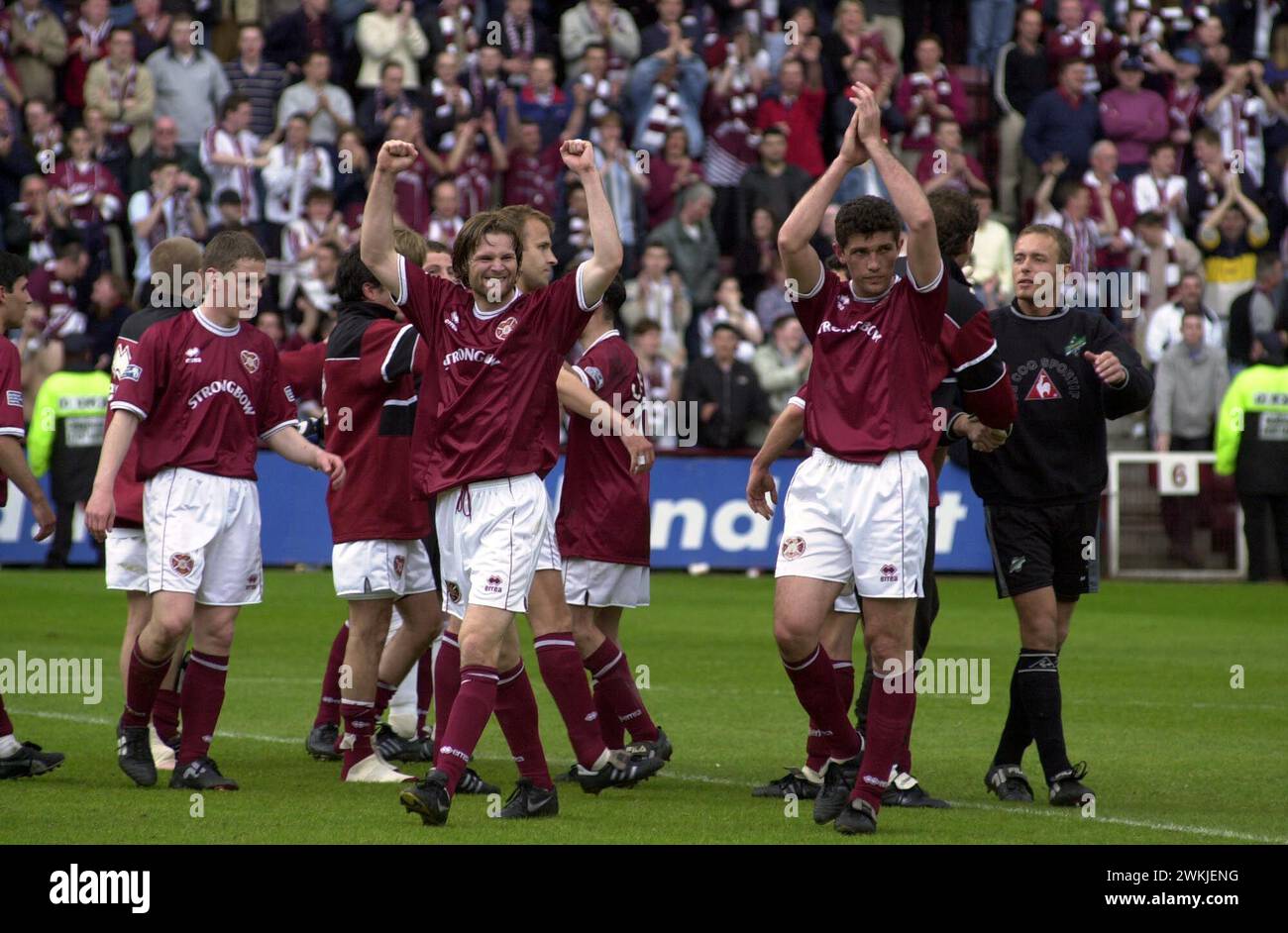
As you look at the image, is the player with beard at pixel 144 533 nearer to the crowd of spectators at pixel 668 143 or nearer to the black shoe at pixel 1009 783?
the black shoe at pixel 1009 783

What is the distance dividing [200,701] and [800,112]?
15136 mm

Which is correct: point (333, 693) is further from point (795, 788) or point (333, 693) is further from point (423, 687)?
point (795, 788)

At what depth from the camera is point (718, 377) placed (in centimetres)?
1859

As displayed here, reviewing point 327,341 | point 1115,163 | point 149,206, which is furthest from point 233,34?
point 327,341

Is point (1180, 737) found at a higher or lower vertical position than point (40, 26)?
lower

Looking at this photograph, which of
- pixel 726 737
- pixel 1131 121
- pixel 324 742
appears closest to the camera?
pixel 324 742

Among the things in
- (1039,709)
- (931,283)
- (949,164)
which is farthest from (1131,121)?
(931,283)

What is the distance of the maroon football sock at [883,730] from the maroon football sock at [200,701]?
9.08 ft

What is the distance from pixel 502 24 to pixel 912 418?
1611 cm

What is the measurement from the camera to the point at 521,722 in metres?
7.04

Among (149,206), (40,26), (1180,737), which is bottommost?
(1180,737)

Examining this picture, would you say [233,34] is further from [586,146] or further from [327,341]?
[586,146]

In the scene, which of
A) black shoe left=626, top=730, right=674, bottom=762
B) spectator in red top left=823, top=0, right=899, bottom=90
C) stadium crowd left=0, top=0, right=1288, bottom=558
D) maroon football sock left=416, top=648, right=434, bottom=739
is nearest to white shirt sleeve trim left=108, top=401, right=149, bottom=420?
maroon football sock left=416, top=648, right=434, bottom=739

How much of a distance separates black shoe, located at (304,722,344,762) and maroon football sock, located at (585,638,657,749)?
135cm
